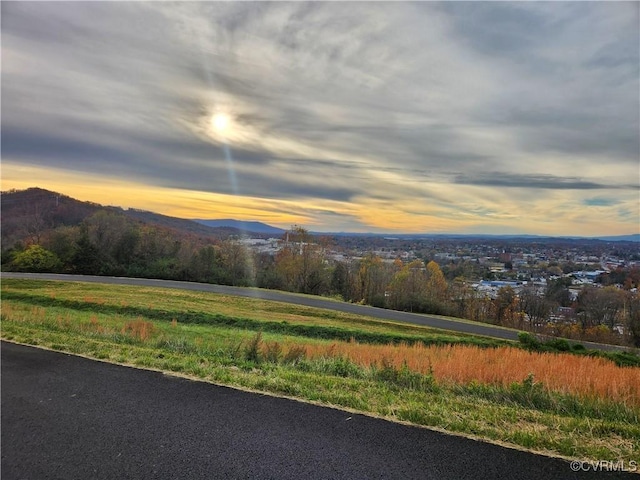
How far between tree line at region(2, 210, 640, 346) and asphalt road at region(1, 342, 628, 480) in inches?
1633

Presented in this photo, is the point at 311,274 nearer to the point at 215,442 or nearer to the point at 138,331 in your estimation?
the point at 138,331

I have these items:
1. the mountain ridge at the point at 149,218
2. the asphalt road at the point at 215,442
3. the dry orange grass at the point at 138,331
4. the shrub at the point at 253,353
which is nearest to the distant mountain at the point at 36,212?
the mountain ridge at the point at 149,218

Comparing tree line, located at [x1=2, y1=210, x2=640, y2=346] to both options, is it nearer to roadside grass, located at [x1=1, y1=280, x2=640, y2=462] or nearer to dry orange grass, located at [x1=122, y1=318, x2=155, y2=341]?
dry orange grass, located at [x1=122, y1=318, x2=155, y2=341]

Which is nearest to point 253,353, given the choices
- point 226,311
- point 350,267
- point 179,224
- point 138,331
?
point 138,331

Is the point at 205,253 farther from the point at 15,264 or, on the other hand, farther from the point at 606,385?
the point at 606,385

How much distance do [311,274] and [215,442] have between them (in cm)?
5371

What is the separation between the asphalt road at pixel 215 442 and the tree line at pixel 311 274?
1633 inches

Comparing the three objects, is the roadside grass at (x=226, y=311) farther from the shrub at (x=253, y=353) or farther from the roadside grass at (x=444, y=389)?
the shrub at (x=253, y=353)

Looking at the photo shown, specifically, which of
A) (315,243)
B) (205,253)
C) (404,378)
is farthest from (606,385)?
(315,243)

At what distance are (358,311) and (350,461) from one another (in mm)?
29569

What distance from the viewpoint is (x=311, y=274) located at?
5759 cm

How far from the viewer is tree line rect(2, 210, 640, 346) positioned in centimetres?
4600

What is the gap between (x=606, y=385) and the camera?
6480mm

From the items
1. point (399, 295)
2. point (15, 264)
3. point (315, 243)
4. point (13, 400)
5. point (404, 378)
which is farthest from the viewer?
point (315, 243)
